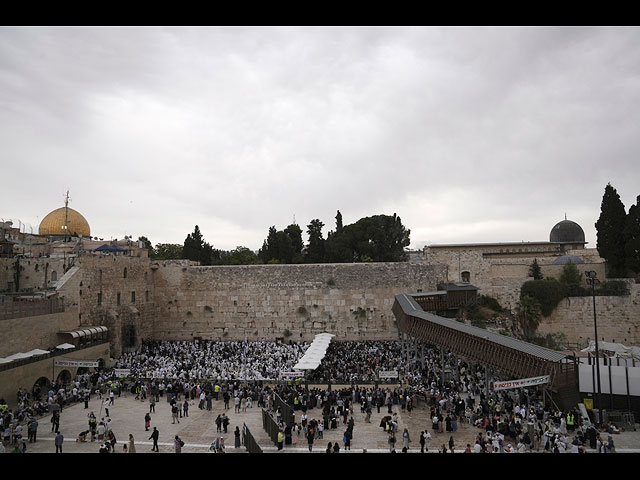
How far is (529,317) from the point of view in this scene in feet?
92.9

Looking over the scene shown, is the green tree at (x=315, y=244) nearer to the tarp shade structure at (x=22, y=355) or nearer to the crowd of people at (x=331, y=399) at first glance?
the crowd of people at (x=331, y=399)

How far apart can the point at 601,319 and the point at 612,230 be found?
5963 mm

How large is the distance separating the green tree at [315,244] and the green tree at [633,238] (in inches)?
865

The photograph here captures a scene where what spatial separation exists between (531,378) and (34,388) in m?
17.8

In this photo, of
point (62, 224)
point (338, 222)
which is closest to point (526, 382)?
point (338, 222)

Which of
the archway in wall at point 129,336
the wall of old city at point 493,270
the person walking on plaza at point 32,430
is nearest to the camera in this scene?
the person walking on plaza at point 32,430

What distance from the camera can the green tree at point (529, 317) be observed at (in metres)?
28.2

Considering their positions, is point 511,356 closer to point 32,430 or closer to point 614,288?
point 32,430

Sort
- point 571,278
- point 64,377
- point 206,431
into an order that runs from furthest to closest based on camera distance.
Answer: point 571,278 → point 64,377 → point 206,431

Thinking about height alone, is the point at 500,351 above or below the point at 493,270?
below

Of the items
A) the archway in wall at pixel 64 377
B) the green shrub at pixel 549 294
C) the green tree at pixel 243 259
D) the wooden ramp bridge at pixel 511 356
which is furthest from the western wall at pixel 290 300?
the green tree at pixel 243 259
